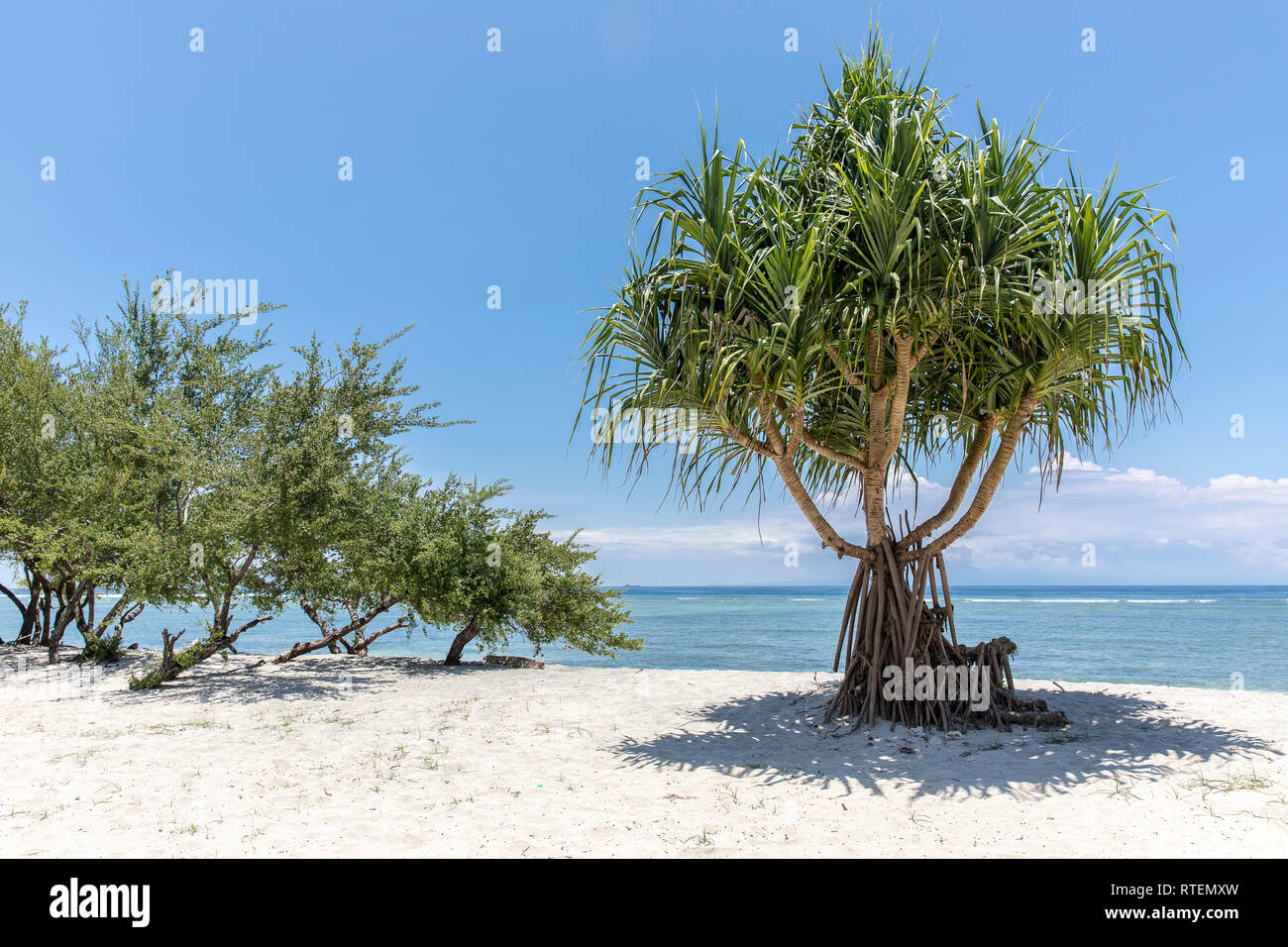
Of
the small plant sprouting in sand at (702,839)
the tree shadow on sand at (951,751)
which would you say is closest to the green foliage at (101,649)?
the tree shadow on sand at (951,751)

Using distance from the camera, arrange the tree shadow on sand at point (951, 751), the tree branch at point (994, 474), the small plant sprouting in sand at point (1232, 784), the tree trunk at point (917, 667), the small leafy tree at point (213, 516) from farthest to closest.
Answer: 1. the small leafy tree at point (213, 516)
2. the tree trunk at point (917, 667)
3. the tree branch at point (994, 474)
4. the tree shadow on sand at point (951, 751)
5. the small plant sprouting in sand at point (1232, 784)

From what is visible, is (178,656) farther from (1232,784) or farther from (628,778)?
(1232,784)

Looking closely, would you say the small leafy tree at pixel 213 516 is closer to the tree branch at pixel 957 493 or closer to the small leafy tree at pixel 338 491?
the small leafy tree at pixel 338 491

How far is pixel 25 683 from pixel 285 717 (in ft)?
18.0

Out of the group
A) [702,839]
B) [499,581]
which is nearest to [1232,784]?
[702,839]

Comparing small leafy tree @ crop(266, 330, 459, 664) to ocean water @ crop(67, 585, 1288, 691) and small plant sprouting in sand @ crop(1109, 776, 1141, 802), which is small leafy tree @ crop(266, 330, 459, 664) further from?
small plant sprouting in sand @ crop(1109, 776, 1141, 802)

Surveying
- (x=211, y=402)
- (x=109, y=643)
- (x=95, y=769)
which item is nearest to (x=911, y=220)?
(x=95, y=769)

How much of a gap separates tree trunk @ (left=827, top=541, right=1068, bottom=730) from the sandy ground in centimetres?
32

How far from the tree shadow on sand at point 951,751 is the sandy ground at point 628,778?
0.11 feet

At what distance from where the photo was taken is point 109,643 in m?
12.2

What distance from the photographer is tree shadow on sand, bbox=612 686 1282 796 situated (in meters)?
A: 5.09

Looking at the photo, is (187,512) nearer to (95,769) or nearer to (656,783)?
(95,769)

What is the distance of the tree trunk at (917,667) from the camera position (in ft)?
21.7

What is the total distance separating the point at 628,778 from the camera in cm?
540
